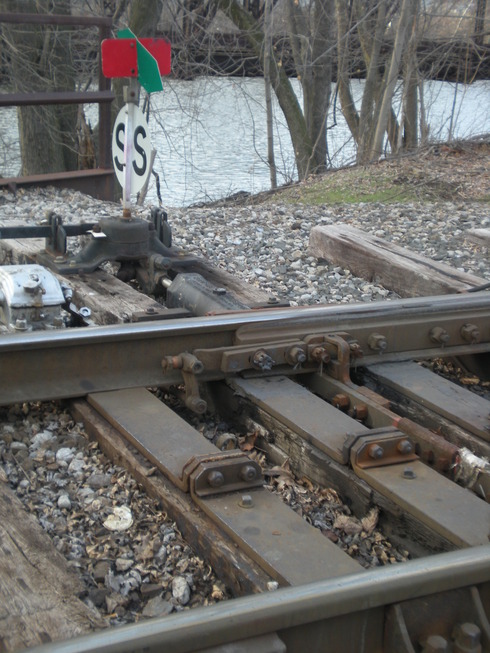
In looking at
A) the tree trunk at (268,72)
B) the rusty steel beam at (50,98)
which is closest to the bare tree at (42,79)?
the tree trunk at (268,72)

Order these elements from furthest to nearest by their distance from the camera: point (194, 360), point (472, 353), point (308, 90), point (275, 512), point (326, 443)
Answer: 1. point (308, 90)
2. point (472, 353)
3. point (194, 360)
4. point (326, 443)
5. point (275, 512)

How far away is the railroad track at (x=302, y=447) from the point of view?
1685 millimetres

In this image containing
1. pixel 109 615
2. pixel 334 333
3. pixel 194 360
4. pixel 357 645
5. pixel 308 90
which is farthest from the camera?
pixel 308 90

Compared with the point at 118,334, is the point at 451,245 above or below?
below

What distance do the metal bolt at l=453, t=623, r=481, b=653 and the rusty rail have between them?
23.0ft

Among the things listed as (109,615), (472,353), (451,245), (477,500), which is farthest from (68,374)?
(451,245)

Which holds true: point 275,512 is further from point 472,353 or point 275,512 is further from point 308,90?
point 308,90

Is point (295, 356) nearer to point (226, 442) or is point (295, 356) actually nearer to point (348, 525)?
point (226, 442)

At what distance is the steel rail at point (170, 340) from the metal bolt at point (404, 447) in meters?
0.84

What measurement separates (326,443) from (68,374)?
39.2 inches

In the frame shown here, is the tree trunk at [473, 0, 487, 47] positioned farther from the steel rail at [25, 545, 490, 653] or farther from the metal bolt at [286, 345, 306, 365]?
the steel rail at [25, 545, 490, 653]

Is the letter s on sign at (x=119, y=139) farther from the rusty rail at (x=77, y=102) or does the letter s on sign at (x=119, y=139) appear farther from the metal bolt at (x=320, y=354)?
the rusty rail at (x=77, y=102)

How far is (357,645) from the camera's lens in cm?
176

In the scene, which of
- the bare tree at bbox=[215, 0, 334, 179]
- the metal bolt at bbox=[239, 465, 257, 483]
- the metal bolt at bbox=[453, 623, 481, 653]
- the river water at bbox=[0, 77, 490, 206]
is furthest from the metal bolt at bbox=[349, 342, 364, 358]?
the bare tree at bbox=[215, 0, 334, 179]
